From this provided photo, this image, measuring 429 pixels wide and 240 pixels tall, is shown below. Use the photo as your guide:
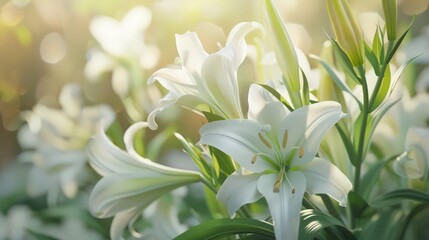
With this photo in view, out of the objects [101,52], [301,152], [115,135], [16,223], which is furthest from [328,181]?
[16,223]

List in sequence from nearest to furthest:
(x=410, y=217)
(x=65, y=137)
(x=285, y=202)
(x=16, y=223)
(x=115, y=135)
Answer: (x=285, y=202)
(x=410, y=217)
(x=115, y=135)
(x=65, y=137)
(x=16, y=223)

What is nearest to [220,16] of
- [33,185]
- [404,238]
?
[33,185]

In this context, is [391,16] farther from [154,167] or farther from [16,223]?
[16,223]

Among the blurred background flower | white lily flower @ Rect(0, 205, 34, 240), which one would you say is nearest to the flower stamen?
the blurred background flower

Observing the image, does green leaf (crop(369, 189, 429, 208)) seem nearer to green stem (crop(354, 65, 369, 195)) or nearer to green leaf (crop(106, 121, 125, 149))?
green stem (crop(354, 65, 369, 195))

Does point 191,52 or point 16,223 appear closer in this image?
Answer: point 191,52

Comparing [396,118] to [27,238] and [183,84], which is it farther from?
[27,238]

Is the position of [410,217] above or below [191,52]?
below
